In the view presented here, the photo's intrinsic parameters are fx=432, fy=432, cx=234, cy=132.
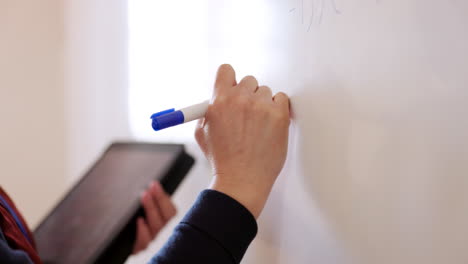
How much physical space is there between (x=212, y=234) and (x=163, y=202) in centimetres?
27

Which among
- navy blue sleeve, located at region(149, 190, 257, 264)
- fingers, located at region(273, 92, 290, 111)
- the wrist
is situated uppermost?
fingers, located at region(273, 92, 290, 111)

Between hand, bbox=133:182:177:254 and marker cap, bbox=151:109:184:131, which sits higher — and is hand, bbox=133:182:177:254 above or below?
below

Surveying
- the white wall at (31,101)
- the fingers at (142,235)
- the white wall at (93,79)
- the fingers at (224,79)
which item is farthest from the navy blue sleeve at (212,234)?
the white wall at (31,101)

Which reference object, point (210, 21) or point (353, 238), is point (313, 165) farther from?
point (210, 21)

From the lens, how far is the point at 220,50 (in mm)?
624

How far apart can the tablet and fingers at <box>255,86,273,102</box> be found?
178 mm

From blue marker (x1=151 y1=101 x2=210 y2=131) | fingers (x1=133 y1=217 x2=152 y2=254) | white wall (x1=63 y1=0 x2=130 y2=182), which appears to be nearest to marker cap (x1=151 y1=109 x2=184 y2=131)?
blue marker (x1=151 y1=101 x2=210 y2=131)

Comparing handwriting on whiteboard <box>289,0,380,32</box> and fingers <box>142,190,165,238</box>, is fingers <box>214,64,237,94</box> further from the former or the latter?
fingers <box>142,190,165,238</box>

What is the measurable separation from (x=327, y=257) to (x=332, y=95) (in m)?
0.17

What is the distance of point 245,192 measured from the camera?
44 centimetres

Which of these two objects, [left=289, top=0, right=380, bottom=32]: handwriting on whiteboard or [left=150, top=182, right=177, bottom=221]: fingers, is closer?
[left=289, top=0, right=380, bottom=32]: handwriting on whiteboard

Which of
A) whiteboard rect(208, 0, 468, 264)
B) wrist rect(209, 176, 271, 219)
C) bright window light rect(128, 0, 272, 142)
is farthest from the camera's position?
bright window light rect(128, 0, 272, 142)

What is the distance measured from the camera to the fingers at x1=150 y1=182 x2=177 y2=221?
0.62 meters

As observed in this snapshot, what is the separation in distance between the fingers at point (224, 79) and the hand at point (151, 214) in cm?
20
